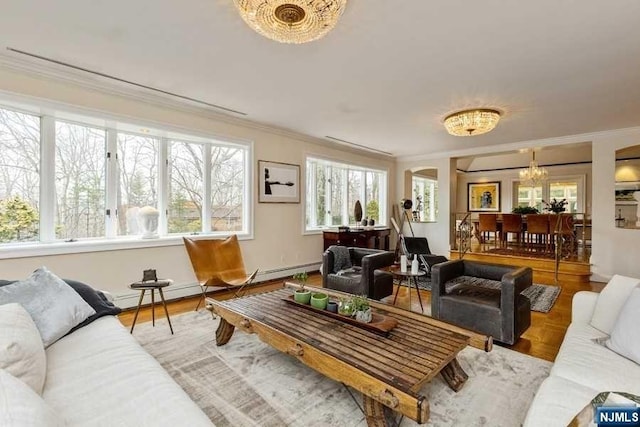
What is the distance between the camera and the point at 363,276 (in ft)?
12.1

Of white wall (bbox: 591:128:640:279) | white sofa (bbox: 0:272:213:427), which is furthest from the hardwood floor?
white sofa (bbox: 0:272:213:427)

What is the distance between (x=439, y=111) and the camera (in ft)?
13.9

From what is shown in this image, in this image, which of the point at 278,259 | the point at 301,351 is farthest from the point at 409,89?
the point at 278,259

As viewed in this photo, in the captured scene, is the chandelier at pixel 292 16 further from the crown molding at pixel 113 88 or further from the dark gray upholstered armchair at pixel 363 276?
the dark gray upholstered armchair at pixel 363 276

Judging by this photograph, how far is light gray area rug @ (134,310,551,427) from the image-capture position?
5.90 feet

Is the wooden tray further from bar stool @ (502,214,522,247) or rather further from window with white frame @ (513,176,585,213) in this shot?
window with white frame @ (513,176,585,213)

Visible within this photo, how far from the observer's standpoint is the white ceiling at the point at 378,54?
7.07 feet

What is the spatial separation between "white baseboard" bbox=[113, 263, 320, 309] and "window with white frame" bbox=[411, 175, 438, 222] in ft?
14.7

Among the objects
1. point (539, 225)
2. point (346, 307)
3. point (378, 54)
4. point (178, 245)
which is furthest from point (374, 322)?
point (539, 225)

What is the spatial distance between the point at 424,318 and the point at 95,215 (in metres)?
3.78

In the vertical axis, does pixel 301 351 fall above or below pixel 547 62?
below

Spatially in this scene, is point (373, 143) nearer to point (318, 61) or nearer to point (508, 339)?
point (318, 61)

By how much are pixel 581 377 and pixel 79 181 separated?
4649mm

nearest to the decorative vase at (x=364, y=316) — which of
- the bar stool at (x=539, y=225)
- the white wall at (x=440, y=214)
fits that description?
the white wall at (x=440, y=214)
